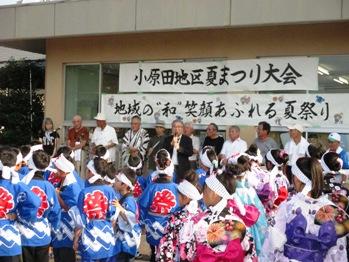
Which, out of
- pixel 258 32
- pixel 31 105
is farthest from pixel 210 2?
pixel 31 105

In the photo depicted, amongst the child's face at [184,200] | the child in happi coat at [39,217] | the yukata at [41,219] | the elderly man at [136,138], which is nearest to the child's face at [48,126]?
Answer: the elderly man at [136,138]

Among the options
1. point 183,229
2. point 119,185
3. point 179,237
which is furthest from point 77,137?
point 183,229

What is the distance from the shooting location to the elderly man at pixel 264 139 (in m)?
9.28

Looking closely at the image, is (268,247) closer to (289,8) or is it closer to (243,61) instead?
(289,8)

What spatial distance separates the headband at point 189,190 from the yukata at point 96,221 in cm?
96

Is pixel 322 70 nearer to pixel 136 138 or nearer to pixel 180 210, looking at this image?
pixel 136 138

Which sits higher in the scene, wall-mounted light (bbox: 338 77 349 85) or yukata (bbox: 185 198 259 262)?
wall-mounted light (bbox: 338 77 349 85)

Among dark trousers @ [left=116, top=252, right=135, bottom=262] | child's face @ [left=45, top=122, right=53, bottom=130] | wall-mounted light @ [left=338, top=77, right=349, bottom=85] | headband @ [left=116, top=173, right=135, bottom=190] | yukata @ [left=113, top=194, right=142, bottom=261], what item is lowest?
dark trousers @ [left=116, top=252, right=135, bottom=262]

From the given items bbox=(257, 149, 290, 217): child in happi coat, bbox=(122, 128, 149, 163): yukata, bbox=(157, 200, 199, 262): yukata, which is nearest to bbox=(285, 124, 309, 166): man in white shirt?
bbox=(257, 149, 290, 217): child in happi coat

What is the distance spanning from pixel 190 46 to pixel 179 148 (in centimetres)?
267

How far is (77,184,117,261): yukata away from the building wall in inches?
227

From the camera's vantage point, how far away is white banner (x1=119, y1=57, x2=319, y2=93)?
9664mm

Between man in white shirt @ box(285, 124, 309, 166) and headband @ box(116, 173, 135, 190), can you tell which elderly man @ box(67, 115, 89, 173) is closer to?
man in white shirt @ box(285, 124, 309, 166)

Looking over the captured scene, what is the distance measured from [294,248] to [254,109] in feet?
20.7
